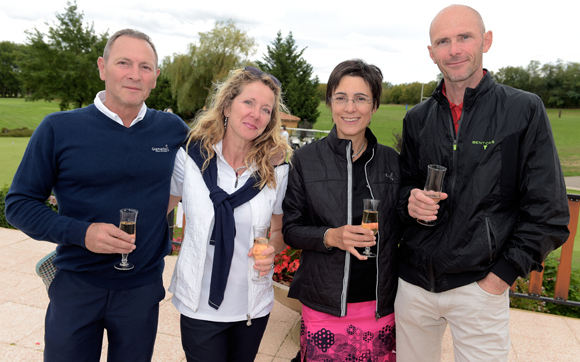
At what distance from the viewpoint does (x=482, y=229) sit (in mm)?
1865

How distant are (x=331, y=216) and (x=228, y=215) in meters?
0.57

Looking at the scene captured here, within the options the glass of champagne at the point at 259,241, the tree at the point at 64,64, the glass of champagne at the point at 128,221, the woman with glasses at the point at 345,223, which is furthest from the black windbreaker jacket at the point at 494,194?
the tree at the point at 64,64

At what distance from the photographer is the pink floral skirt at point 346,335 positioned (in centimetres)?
209

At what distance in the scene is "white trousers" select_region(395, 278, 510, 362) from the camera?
1.93m

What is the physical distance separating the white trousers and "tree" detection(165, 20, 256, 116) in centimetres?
4956

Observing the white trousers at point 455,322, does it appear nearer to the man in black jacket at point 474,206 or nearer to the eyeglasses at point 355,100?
the man in black jacket at point 474,206

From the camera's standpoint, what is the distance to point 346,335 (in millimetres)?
2102

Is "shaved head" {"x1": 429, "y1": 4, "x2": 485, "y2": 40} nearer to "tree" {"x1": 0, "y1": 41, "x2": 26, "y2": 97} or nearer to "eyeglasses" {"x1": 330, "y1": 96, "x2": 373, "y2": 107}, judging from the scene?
"eyeglasses" {"x1": 330, "y1": 96, "x2": 373, "y2": 107}

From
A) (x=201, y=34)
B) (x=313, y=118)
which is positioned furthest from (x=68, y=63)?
(x=313, y=118)

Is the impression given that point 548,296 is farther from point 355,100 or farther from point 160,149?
point 160,149

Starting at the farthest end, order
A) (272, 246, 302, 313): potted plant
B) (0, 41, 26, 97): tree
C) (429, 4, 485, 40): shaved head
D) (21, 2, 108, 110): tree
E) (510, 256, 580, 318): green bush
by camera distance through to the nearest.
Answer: (0, 41, 26, 97): tree → (21, 2, 108, 110): tree → (510, 256, 580, 318): green bush → (272, 246, 302, 313): potted plant → (429, 4, 485, 40): shaved head

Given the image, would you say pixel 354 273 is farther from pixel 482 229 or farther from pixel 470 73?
pixel 470 73

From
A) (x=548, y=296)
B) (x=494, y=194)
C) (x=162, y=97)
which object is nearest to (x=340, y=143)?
(x=494, y=194)

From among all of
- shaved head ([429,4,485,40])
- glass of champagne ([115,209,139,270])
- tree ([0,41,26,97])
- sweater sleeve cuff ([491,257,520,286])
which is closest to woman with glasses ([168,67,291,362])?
glass of champagne ([115,209,139,270])
